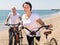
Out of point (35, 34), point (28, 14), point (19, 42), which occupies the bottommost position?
point (19, 42)

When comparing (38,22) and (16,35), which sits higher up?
(38,22)

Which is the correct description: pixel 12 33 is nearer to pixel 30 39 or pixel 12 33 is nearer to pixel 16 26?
pixel 16 26

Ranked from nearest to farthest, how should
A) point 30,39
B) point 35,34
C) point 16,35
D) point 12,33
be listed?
1. point 35,34
2. point 30,39
3. point 16,35
4. point 12,33

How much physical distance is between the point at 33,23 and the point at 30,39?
0.54 m

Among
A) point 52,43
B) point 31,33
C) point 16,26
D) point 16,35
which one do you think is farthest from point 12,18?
point 31,33

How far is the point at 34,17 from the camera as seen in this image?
8047 mm

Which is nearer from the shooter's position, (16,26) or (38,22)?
(38,22)

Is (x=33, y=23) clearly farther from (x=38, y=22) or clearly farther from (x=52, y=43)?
(x=52, y=43)

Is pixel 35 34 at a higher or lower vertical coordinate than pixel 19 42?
higher

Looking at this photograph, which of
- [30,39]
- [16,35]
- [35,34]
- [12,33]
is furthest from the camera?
[12,33]

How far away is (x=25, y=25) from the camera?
8.17m

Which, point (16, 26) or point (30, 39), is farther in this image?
point (16, 26)

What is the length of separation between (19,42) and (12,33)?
81 centimetres

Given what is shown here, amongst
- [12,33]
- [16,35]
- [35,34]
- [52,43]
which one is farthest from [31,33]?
[12,33]
